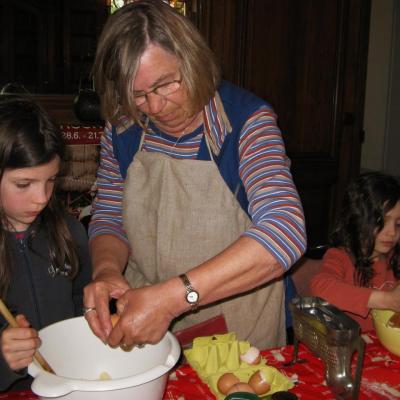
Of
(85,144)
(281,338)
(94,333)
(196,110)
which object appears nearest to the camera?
(94,333)

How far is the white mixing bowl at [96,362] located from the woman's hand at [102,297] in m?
0.03

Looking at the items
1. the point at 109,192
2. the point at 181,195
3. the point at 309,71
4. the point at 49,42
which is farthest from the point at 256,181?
the point at 49,42

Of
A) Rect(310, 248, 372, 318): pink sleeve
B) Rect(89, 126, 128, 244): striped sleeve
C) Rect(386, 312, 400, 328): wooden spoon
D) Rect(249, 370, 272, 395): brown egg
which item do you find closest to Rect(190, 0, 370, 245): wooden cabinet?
Rect(310, 248, 372, 318): pink sleeve

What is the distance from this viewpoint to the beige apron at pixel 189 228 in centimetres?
120

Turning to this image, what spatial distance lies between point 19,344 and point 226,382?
14.9 inches

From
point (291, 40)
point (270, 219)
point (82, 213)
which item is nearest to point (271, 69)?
point (291, 40)

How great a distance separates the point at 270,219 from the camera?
92 cm

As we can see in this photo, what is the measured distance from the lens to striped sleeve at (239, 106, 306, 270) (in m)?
0.91

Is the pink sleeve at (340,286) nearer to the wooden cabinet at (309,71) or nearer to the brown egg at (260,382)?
the brown egg at (260,382)

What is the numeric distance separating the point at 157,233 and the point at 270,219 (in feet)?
1.32

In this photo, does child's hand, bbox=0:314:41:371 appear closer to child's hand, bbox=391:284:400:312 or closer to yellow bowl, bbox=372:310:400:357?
yellow bowl, bbox=372:310:400:357

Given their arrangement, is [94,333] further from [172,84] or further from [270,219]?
[172,84]

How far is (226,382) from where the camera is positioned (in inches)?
36.8

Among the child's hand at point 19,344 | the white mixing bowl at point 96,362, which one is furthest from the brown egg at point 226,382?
the child's hand at point 19,344
